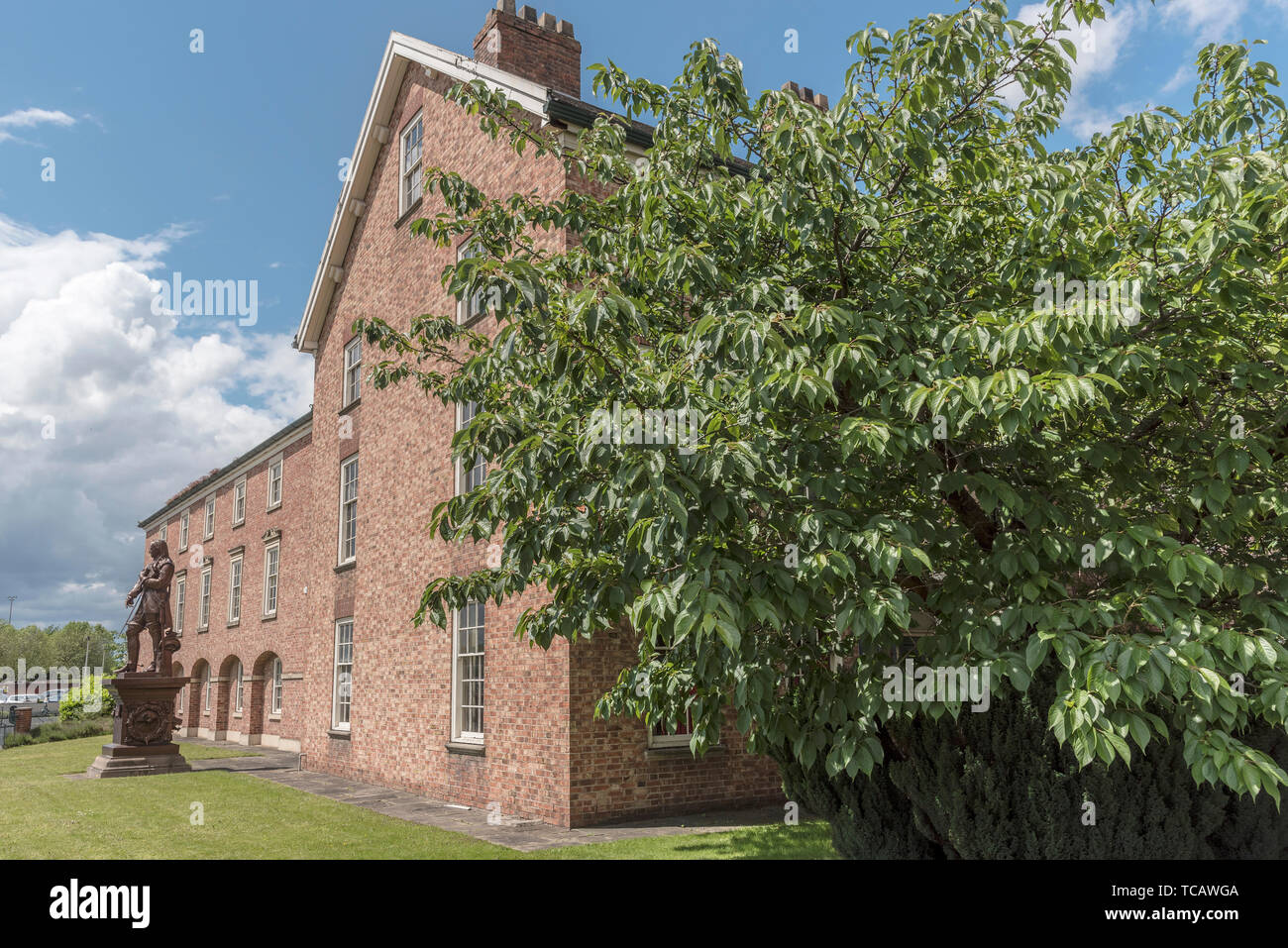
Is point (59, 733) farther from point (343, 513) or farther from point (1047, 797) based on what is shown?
point (1047, 797)

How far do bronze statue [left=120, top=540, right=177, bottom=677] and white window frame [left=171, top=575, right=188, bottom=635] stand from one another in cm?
1705

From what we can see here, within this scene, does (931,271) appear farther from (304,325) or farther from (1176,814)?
(304,325)

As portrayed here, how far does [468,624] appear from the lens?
547 inches

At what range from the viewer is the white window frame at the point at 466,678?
44.2 ft

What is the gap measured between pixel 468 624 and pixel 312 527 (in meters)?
9.27

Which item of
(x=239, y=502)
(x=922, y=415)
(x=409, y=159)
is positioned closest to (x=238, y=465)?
(x=239, y=502)

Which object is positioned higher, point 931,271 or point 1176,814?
point 931,271

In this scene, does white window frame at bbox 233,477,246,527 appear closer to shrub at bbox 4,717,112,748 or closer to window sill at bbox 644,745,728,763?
shrub at bbox 4,717,112,748

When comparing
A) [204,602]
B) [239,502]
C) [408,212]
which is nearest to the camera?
[408,212]

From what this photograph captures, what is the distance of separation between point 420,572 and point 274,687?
15.0m

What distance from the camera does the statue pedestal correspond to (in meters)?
→ 18.2

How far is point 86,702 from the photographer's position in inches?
1455

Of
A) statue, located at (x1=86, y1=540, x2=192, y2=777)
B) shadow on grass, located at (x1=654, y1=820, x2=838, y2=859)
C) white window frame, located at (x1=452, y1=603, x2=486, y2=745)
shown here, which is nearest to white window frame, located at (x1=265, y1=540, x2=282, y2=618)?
statue, located at (x1=86, y1=540, x2=192, y2=777)
